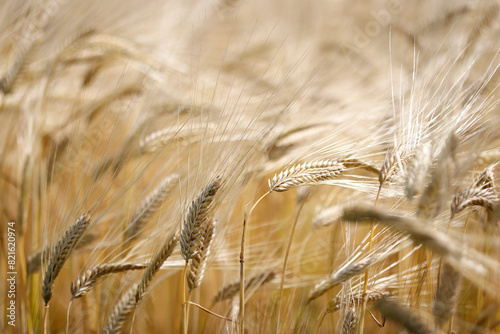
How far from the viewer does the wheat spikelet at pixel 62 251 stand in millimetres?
754

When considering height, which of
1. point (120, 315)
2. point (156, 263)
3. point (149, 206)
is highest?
point (149, 206)

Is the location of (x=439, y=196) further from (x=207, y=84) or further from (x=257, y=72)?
(x=257, y=72)

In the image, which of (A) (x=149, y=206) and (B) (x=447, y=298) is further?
(A) (x=149, y=206)

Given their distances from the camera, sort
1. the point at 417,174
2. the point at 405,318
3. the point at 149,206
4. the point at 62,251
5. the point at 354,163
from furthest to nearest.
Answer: the point at 149,206, the point at 354,163, the point at 62,251, the point at 417,174, the point at 405,318

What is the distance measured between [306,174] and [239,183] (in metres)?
0.15

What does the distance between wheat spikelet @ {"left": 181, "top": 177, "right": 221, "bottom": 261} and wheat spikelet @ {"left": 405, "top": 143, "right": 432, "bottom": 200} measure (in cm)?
33

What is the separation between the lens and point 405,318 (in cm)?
54

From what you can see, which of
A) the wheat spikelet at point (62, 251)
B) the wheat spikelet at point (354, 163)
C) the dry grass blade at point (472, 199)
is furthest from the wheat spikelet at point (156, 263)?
the dry grass blade at point (472, 199)

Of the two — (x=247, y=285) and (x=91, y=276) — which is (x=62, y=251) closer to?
(x=91, y=276)

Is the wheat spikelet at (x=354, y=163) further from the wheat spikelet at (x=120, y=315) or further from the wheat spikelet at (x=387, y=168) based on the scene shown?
the wheat spikelet at (x=120, y=315)

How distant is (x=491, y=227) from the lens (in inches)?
31.0

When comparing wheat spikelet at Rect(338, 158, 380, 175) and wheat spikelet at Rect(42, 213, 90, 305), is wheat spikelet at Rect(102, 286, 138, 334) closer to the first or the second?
wheat spikelet at Rect(42, 213, 90, 305)

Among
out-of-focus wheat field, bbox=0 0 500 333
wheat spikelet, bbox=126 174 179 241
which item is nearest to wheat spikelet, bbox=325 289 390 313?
out-of-focus wheat field, bbox=0 0 500 333

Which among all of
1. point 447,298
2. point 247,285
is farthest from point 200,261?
point 447,298
